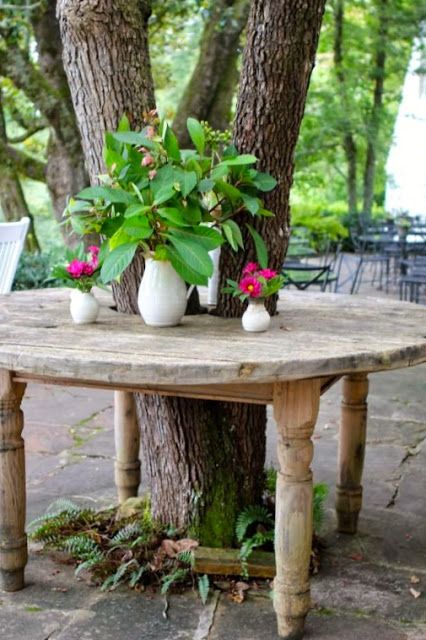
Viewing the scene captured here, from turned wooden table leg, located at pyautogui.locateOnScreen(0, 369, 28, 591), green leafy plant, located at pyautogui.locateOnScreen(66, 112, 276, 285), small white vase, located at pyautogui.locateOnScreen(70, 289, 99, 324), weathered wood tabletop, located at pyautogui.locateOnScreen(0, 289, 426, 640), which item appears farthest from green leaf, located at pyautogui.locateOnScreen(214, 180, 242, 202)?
turned wooden table leg, located at pyautogui.locateOnScreen(0, 369, 28, 591)

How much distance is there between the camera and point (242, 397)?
1938 millimetres

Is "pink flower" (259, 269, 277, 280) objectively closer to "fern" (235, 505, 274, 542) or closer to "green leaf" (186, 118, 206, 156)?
"green leaf" (186, 118, 206, 156)

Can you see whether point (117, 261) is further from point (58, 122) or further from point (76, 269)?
point (58, 122)

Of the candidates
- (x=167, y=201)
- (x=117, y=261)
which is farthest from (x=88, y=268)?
(x=167, y=201)

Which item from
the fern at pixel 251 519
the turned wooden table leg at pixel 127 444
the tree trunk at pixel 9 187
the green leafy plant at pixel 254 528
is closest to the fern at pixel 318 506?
the green leafy plant at pixel 254 528

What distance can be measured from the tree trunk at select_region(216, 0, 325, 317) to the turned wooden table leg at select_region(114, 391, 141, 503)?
2.02ft

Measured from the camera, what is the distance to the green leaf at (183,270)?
2025 millimetres

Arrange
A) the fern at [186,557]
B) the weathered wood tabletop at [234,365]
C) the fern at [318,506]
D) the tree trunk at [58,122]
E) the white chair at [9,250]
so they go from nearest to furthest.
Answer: the weathered wood tabletop at [234,365] < the fern at [186,557] < the fern at [318,506] < the white chair at [9,250] < the tree trunk at [58,122]

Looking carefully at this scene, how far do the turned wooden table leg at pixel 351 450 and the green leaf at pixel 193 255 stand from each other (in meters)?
0.79

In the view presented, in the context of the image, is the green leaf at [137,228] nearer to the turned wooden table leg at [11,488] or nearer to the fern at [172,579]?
the turned wooden table leg at [11,488]

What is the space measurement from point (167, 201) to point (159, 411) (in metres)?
0.67

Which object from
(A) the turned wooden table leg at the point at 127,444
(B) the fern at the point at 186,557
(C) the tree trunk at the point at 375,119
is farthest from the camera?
(C) the tree trunk at the point at 375,119

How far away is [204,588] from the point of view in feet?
7.00

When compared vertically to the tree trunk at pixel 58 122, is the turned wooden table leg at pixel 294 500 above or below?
below
